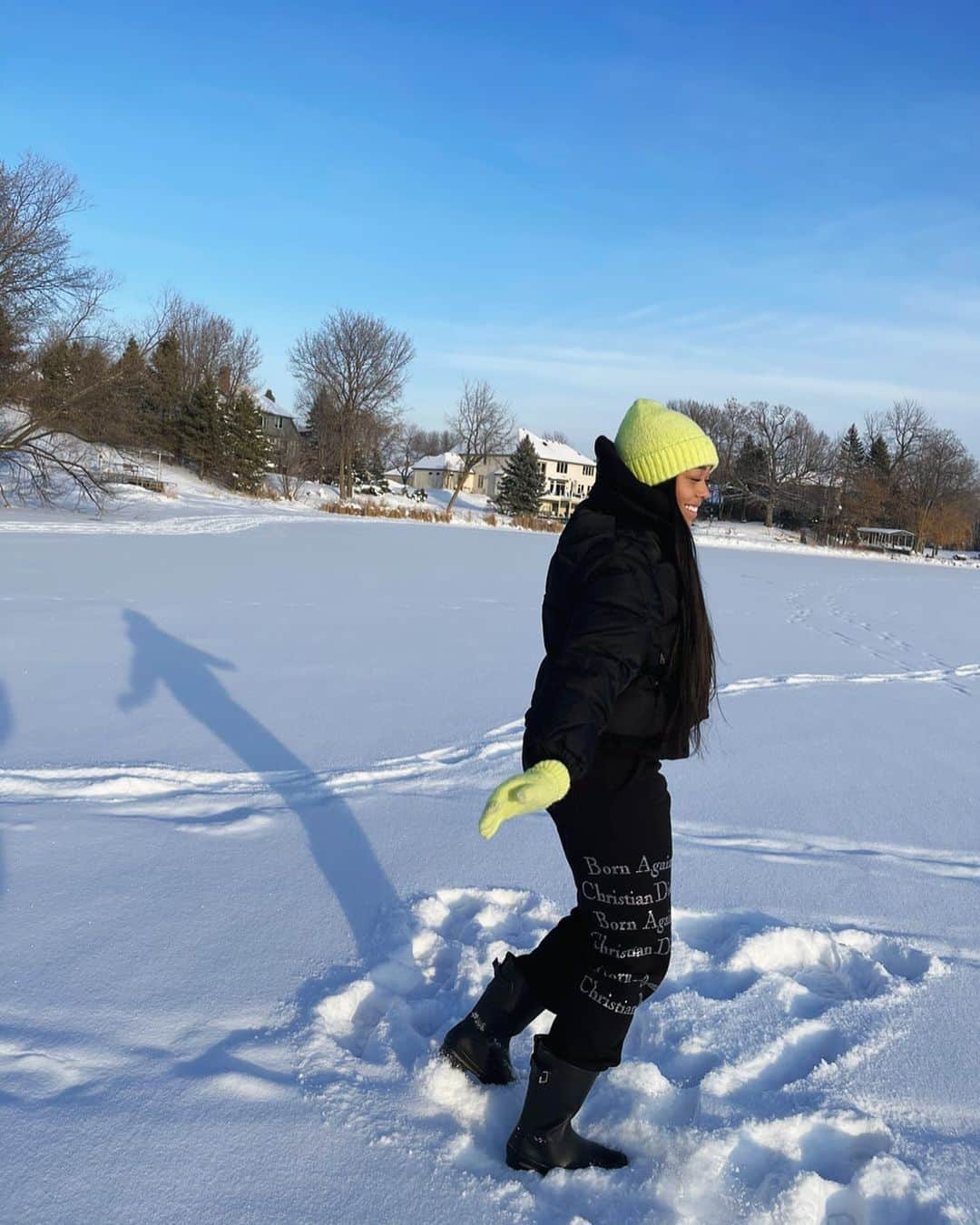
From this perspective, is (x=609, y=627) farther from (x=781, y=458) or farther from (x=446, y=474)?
(x=446, y=474)

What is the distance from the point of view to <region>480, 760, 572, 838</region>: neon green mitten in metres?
1.56

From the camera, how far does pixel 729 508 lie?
68.1 metres

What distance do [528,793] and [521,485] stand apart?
58178mm

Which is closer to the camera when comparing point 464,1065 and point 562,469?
point 464,1065

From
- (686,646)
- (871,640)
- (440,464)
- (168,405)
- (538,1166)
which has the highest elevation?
(440,464)

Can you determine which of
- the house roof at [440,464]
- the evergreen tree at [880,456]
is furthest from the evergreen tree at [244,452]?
the evergreen tree at [880,456]

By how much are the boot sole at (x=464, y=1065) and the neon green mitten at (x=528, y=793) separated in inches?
30.5

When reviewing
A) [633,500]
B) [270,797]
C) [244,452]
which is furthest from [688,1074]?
[244,452]

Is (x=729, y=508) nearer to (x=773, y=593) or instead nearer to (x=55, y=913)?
(x=773, y=593)

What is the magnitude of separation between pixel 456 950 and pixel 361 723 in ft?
8.77

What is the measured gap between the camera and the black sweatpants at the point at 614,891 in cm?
180

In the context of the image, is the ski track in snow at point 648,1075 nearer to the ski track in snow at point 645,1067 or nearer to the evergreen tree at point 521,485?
the ski track in snow at point 645,1067

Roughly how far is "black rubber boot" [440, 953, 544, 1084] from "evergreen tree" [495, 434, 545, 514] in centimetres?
5631

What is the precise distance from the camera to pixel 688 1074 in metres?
2.12
